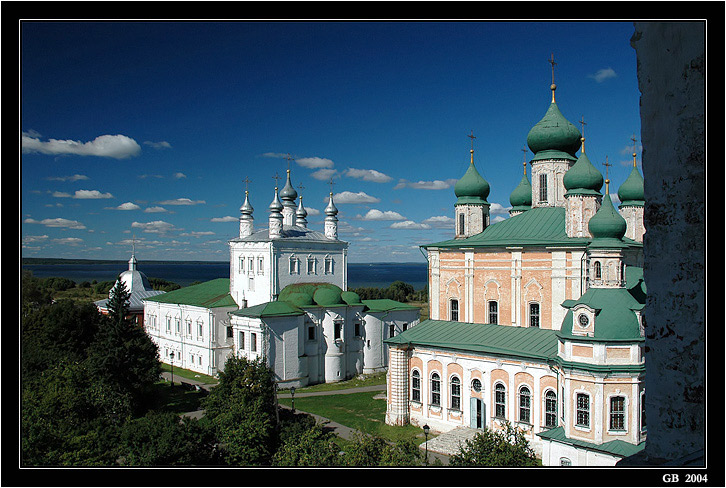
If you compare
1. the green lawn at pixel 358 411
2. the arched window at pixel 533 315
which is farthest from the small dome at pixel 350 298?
the arched window at pixel 533 315

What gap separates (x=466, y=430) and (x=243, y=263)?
23.2 m

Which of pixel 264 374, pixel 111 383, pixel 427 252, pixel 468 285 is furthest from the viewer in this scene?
pixel 427 252

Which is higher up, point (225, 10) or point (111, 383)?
point (225, 10)

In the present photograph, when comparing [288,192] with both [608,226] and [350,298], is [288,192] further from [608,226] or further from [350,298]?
[608,226]

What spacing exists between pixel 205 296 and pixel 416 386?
2317cm

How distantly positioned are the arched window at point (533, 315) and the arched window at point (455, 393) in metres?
4.45

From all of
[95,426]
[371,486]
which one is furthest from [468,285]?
[371,486]

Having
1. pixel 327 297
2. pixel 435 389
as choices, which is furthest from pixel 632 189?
pixel 327 297

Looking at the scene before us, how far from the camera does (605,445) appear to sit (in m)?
17.4

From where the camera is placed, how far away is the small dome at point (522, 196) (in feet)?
108

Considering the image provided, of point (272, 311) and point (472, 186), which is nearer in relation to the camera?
point (472, 186)

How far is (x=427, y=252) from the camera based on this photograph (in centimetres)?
2872

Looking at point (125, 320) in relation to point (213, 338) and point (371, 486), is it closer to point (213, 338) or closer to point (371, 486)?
point (213, 338)

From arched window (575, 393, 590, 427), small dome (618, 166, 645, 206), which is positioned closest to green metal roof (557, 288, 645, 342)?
arched window (575, 393, 590, 427)
